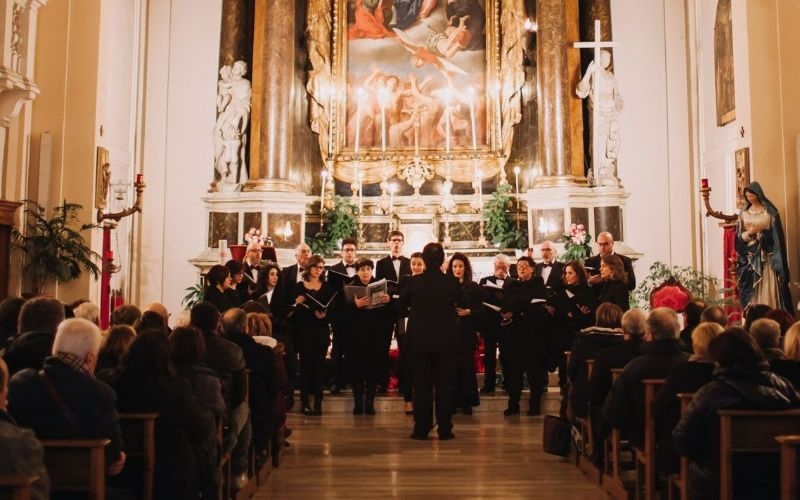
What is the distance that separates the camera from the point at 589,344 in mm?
6445

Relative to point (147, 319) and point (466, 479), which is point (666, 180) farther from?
point (147, 319)

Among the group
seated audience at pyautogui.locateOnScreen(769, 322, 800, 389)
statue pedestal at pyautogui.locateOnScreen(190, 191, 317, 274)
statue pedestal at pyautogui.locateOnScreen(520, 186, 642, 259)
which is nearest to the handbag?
seated audience at pyautogui.locateOnScreen(769, 322, 800, 389)

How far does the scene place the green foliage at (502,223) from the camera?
14086 millimetres

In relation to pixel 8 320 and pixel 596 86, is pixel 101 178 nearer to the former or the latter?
pixel 8 320

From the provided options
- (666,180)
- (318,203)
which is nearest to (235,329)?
(318,203)

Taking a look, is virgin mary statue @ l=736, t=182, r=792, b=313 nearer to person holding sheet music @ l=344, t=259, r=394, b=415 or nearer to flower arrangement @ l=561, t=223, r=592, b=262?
flower arrangement @ l=561, t=223, r=592, b=262

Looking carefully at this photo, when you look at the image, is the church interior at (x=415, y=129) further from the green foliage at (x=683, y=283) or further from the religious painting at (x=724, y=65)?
the green foliage at (x=683, y=283)

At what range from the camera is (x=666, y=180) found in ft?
46.5

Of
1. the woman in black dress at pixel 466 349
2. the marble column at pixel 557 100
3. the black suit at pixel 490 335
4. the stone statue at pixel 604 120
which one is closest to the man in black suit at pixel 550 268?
the black suit at pixel 490 335

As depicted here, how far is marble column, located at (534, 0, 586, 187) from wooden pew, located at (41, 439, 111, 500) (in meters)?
11.0

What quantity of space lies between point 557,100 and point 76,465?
11.4 metres

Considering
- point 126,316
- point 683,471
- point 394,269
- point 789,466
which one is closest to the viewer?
point 789,466

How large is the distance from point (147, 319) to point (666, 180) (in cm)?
1050

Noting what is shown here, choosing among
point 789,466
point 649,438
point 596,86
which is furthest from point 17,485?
point 596,86
